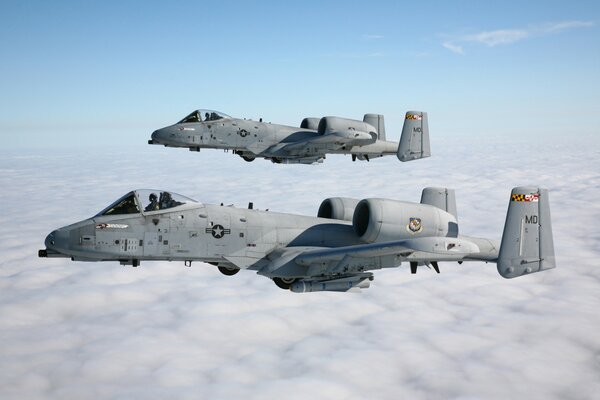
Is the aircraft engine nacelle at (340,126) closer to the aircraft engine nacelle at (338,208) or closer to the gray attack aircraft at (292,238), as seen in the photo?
the aircraft engine nacelle at (338,208)

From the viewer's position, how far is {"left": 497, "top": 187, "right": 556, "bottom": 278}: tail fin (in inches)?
487

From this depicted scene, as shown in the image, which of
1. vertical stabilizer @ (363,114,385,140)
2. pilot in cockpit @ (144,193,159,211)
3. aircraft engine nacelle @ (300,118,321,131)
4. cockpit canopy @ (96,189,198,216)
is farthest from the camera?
vertical stabilizer @ (363,114,385,140)

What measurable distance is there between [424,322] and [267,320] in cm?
2208

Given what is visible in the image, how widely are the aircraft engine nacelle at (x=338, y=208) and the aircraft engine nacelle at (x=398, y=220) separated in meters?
1.20

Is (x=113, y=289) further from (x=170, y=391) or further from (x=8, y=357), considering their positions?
(x=170, y=391)

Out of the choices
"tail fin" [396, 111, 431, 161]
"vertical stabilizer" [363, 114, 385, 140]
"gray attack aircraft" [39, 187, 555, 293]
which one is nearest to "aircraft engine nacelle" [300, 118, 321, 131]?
"vertical stabilizer" [363, 114, 385, 140]

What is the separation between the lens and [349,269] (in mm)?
13719

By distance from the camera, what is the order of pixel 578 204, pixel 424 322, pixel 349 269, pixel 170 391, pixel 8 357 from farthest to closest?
pixel 578 204
pixel 424 322
pixel 8 357
pixel 170 391
pixel 349 269

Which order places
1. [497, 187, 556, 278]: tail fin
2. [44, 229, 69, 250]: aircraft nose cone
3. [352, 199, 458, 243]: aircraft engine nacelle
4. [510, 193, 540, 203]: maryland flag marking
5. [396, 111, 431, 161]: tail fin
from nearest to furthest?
[497, 187, 556, 278]: tail fin → [510, 193, 540, 203]: maryland flag marking → [44, 229, 69, 250]: aircraft nose cone → [352, 199, 458, 243]: aircraft engine nacelle → [396, 111, 431, 161]: tail fin

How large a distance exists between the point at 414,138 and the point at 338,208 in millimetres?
10035

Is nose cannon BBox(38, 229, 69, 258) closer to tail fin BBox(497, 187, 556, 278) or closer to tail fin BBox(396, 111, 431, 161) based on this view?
tail fin BBox(497, 187, 556, 278)

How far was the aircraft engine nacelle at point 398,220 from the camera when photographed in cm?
1444

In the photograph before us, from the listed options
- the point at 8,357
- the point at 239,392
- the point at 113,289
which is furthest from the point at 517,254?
the point at 113,289

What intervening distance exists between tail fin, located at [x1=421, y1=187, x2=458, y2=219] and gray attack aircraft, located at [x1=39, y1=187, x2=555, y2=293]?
1756 mm
